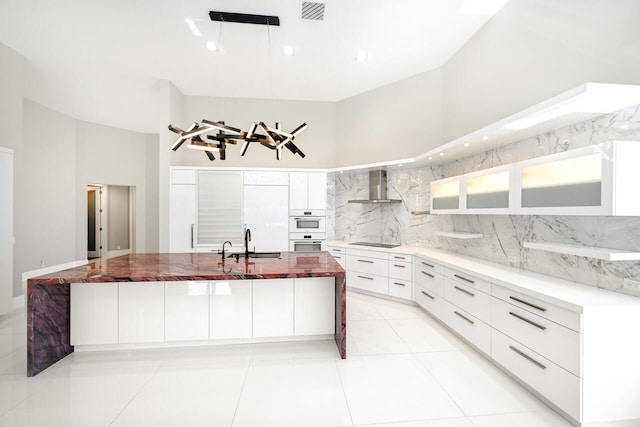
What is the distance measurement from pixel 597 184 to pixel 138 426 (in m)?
3.39

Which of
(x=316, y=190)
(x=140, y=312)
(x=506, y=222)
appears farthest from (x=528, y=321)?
(x=316, y=190)

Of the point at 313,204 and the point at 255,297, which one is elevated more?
the point at 313,204

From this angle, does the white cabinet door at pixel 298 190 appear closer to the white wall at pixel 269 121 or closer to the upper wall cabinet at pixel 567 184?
the white wall at pixel 269 121

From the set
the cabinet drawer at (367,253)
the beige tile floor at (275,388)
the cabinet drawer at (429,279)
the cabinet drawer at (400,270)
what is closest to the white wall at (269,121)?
the cabinet drawer at (367,253)

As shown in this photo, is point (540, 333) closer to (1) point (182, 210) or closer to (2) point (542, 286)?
(2) point (542, 286)

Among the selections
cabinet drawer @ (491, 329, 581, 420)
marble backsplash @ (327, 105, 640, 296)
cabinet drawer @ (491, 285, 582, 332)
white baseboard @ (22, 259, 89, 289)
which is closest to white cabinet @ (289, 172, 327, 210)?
marble backsplash @ (327, 105, 640, 296)

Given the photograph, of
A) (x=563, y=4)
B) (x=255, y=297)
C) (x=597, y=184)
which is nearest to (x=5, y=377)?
(x=255, y=297)

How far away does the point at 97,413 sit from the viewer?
194cm

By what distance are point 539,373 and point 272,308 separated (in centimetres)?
225

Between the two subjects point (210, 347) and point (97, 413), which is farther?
point (210, 347)

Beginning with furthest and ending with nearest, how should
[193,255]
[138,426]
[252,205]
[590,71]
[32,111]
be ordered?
[32,111], [252,205], [193,255], [590,71], [138,426]

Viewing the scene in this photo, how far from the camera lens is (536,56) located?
2680 mm

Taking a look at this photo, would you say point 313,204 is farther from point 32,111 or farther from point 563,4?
point 32,111

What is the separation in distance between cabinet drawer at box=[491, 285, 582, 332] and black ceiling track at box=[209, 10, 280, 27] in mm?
3584
